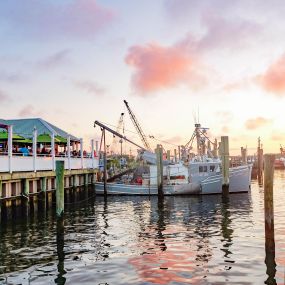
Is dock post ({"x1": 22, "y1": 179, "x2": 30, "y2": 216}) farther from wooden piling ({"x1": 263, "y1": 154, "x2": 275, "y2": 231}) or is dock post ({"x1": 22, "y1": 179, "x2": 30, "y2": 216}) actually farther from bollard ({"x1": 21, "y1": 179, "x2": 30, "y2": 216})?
wooden piling ({"x1": 263, "y1": 154, "x2": 275, "y2": 231})

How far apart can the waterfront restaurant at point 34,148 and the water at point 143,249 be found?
3741 mm

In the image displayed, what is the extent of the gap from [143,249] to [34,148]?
1416 cm

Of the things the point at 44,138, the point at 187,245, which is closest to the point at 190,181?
the point at 44,138

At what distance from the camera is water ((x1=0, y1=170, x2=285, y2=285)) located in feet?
51.7

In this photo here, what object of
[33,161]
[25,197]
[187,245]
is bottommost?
[187,245]

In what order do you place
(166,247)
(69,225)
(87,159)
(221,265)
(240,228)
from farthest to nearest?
(87,159) < (69,225) < (240,228) < (166,247) < (221,265)

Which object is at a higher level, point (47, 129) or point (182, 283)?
point (47, 129)

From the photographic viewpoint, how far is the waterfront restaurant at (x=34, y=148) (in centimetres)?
2803

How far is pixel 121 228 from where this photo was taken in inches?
1046

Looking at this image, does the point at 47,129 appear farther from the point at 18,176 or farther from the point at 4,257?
the point at 4,257

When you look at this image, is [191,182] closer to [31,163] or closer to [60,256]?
[31,163]

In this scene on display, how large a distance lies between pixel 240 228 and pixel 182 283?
11448 millimetres

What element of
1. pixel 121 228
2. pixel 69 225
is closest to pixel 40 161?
pixel 69 225

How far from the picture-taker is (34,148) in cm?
3116
